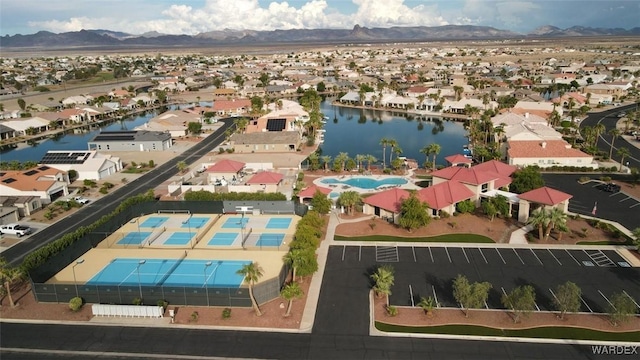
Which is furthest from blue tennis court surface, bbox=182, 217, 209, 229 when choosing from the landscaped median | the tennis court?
the landscaped median

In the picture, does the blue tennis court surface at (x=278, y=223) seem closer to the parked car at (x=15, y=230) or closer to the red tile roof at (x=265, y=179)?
the red tile roof at (x=265, y=179)

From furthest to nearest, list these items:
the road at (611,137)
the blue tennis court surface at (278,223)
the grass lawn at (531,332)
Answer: the road at (611,137), the blue tennis court surface at (278,223), the grass lawn at (531,332)

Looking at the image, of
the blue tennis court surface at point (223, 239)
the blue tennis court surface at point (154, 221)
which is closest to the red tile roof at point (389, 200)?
the blue tennis court surface at point (223, 239)

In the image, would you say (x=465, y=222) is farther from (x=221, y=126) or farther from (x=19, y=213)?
(x=221, y=126)

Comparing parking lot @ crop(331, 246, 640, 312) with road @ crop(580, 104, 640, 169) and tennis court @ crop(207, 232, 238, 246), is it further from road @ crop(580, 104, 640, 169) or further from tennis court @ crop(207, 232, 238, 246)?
road @ crop(580, 104, 640, 169)

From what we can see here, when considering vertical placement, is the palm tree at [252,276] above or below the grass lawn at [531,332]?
above
